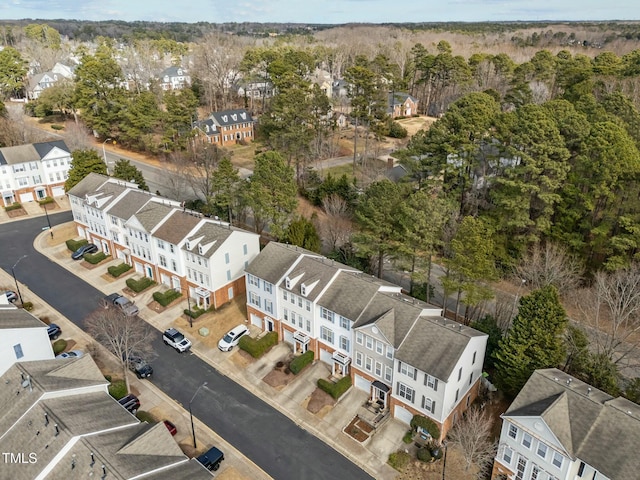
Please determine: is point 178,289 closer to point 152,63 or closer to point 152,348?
point 152,348

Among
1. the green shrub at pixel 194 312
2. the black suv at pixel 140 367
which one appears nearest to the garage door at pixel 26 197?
the green shrub at pixel 194 312

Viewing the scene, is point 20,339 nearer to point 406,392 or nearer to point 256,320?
point 256,320

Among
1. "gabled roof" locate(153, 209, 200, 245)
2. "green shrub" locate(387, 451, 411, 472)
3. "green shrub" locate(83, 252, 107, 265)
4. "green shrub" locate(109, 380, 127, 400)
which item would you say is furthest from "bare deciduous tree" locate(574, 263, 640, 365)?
"green shrub" locate(83, 252, 107, 265)

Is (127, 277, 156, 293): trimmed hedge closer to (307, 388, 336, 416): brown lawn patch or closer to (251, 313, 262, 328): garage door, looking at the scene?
(251, 313, 262, 328): garage door

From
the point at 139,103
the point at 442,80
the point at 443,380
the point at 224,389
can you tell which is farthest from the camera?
the point at 442,80

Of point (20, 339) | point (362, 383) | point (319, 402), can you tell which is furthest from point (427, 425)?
point (20, 339)

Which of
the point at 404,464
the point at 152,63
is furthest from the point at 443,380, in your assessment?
the point at 152,63

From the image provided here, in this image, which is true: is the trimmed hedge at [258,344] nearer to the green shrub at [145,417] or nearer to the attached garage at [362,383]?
the attached garage at [362,383]
